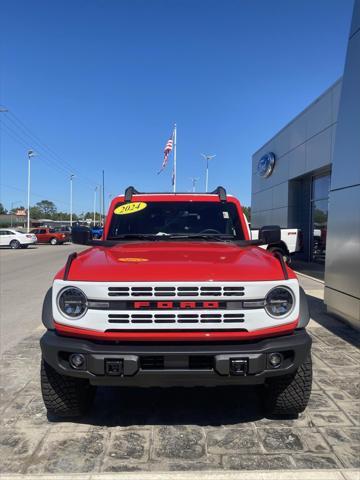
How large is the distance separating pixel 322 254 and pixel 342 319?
40.3 ft

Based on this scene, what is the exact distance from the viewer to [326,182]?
18828 mm

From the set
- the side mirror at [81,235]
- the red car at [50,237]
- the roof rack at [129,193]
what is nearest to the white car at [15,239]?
the red car at [50,237]

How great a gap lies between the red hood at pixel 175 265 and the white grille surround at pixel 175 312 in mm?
51

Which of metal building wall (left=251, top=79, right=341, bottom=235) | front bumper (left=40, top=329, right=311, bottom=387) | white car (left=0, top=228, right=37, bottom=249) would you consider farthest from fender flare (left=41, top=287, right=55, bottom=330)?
white car (left=0, top=228, right=37, bottom=249)

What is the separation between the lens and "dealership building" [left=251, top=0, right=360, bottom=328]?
23.1 ft

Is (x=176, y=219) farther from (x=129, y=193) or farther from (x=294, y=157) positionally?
(x=294, y=157)

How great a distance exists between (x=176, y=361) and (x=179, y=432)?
2.75 ft

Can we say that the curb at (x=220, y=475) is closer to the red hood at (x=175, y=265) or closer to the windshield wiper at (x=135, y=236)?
the red hood at (x=175, y=265)

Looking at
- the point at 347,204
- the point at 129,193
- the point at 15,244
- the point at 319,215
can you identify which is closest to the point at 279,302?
the point at 129,193

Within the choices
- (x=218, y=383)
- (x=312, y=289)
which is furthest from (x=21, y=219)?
(x=218, y=383)

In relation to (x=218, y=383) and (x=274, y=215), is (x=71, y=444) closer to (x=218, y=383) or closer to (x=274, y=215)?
(x=218, y=383)

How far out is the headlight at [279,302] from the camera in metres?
3.24

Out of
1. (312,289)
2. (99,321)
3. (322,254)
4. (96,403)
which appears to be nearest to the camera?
(99,321)

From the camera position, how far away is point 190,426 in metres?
3.70
